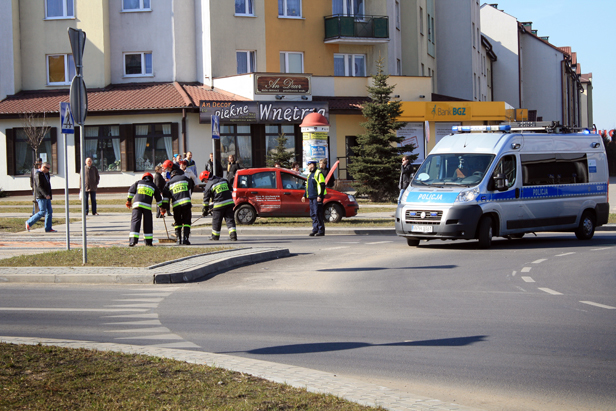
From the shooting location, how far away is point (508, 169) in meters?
16.1

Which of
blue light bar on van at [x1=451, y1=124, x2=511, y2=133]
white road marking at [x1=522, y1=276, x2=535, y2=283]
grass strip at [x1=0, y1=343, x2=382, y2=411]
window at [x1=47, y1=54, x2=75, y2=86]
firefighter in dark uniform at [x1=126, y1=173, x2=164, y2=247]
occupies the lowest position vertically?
white road marking at [x1=522, y1=276, x2=535, y2=283]

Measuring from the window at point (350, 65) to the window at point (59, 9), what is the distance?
13.8 metres

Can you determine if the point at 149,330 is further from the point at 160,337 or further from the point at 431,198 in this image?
the point at 431,198

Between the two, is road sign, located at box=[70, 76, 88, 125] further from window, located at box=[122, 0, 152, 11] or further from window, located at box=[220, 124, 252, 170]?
window, located at box=[122, 0, 152, 11]

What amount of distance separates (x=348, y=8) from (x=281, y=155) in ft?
34.7

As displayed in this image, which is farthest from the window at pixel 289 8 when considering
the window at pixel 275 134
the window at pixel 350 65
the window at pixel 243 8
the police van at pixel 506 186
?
the police van at pixel 506 186

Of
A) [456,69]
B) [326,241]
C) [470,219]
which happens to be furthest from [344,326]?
[456,69]

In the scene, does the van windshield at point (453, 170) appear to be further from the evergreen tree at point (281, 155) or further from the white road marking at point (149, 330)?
the evergreen tree at point (281, 155)

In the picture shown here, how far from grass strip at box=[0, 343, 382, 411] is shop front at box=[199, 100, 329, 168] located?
97.0ft

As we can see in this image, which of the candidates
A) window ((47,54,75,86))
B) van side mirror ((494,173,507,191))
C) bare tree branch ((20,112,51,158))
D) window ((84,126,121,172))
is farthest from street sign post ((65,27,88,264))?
window ((47,54,75,86))

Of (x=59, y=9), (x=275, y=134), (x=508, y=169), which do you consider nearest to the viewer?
(x=508, y=169)

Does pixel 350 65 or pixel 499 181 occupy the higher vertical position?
pixel 350 65

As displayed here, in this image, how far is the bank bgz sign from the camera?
3484cm

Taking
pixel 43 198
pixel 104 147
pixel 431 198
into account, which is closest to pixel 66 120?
pixel 43 198
